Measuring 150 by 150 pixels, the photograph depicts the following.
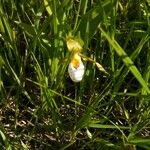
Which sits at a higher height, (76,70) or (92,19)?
(92,19)

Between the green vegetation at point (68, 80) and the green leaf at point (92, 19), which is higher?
the green leaf at point (92, 19)

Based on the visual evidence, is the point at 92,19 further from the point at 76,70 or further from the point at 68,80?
the point at 68,80

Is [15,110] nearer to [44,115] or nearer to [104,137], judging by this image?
[44,115]

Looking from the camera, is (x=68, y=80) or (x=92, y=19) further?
(x=68, y=80)

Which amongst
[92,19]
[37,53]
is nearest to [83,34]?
[92,19]

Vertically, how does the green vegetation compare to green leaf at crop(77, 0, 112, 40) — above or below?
below

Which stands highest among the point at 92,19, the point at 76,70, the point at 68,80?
the point at 92,19

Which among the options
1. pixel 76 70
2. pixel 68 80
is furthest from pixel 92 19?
pixel 68 80

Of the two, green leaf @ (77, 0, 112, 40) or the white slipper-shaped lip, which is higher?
green leaf @ (77, 0, 112, 40)
